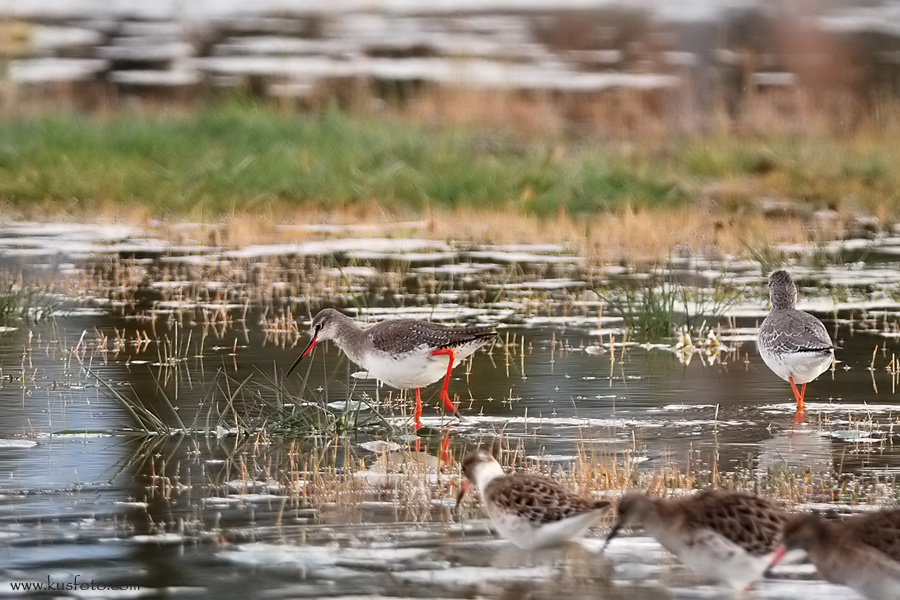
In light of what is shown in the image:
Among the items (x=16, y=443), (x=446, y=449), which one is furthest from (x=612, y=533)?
(x=16, y=443)

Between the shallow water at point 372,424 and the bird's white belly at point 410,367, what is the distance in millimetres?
326

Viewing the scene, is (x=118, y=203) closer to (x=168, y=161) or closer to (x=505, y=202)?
(x=168, y=161)

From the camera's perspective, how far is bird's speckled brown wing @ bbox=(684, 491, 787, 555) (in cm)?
737

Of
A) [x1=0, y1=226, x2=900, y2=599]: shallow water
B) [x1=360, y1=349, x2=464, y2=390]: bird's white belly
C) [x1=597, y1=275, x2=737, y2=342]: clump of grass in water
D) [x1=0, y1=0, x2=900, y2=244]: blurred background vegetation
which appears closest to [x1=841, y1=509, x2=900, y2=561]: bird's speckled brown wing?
[x1=0, y1=226, x2=900, y2=599]: shallow water

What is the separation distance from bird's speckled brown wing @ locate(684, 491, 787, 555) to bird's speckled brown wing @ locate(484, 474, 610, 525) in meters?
0.54

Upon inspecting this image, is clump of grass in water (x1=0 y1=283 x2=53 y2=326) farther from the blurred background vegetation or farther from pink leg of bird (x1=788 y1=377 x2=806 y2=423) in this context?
pink leg of bird (x1=788 y1=377 x2=806 y2=423)

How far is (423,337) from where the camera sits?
11523 mm

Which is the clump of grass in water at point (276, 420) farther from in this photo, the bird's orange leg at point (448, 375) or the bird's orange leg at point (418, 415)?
the bird's orange leg at point (448, 375)

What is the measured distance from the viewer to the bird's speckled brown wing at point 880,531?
7.05 metres

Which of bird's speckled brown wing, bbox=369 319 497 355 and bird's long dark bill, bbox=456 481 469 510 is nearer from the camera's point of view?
bird's long dark bill, bbox=456 481 469 510

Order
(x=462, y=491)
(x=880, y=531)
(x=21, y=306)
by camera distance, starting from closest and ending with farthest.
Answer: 1. (x=880, y=531)
2. (x=462, y=491)
3. (x=21, y=306)

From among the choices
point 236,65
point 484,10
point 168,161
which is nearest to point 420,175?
point 168,161

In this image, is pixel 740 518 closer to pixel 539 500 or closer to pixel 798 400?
pixel 539 500

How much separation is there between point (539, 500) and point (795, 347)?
431 cm
